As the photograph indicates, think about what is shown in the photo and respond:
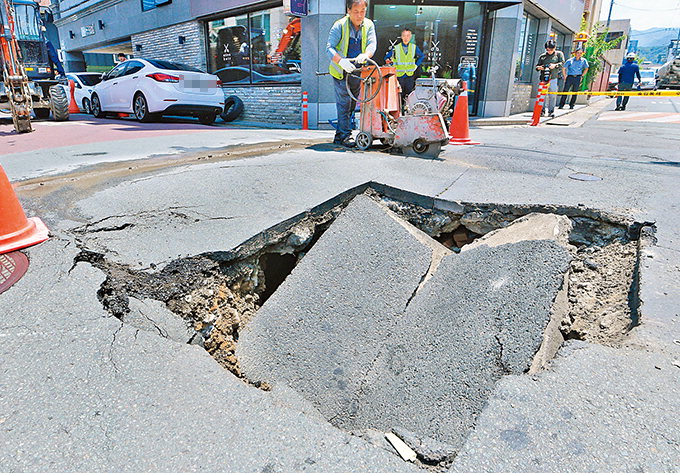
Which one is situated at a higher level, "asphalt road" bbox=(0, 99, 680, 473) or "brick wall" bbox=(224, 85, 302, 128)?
"brick wall" bbox=(224, 85, 302, 128)

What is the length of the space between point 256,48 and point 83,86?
635 centimetres

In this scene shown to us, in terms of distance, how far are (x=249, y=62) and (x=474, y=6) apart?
7143 millimetres

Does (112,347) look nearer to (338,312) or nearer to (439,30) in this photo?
(338,312)

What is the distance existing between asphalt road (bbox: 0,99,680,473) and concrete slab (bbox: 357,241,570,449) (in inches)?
13.2

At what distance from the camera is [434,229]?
4242 millimetres

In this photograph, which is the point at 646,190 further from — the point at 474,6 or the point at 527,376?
the point at 474,6

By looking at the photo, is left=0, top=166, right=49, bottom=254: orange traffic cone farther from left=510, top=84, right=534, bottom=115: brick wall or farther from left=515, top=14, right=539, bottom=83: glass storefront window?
left=515, top=14, right=539, bottom=83: glass storefront window

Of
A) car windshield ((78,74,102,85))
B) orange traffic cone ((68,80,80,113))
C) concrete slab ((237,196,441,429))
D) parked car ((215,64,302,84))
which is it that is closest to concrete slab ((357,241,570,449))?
concrete slab ((237,196,441,429))

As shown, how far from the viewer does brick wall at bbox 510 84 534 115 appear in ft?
52.3

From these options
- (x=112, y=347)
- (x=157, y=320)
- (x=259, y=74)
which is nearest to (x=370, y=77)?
(x=157, y=320)

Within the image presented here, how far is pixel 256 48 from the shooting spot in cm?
1404

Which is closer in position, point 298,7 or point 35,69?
point 298,7

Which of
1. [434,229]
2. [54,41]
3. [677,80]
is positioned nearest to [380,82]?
[434,229]

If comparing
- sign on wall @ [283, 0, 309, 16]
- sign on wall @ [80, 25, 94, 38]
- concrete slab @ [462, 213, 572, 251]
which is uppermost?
sign on wall @ [80, 25, 94, 38]
